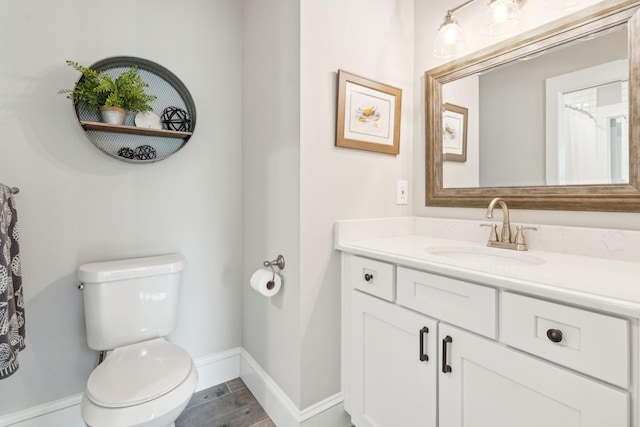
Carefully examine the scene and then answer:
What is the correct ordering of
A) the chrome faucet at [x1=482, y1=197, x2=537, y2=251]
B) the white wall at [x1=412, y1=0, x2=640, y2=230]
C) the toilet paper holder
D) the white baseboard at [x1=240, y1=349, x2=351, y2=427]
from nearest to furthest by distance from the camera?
the white wall at [x1=412, y1=0, x2=640, y2=230]
the chrome faucet at [x1=482, y1=197, x2=537, y2=251]
the white baseboard at [x1=240, y1=349, x2=351, y2=427]
the toilet paper holder

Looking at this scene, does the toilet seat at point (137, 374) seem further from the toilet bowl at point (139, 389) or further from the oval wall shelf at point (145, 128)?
the oval wall shelf at point (145, 128)

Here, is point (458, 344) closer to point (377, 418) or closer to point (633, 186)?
point (377, 418)

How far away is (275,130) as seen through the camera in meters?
1.47

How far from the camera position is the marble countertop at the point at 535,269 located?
68 cm

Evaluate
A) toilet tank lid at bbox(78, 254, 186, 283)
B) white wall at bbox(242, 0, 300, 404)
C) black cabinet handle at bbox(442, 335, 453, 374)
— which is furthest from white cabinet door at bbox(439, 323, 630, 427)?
toilet tank lid at bbox(78, 254, 186, 283)

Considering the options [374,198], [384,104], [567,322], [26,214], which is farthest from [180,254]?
[567,322]

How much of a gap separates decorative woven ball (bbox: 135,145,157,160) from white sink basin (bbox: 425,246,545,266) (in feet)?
4.66

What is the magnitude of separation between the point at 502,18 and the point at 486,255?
993 mm

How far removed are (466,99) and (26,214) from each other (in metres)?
2.11

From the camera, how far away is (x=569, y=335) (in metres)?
0.72

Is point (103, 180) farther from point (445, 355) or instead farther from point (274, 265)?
point (445, 355)

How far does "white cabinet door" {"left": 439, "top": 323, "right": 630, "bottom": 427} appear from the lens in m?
0.68

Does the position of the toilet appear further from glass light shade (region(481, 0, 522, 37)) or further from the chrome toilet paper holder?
glass light shade (region(481, 0, 522, 37))

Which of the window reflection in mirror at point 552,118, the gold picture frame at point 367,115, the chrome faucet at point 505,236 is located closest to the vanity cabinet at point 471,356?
the chrome faucet at point 505,236
